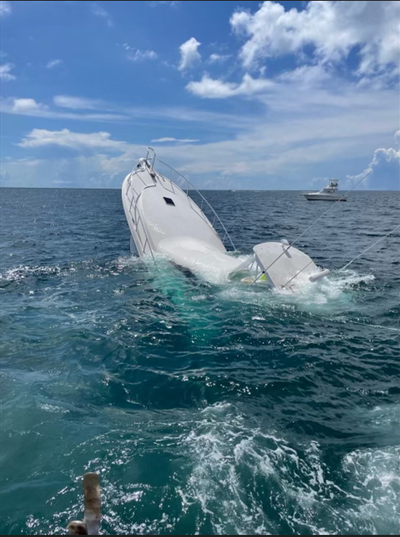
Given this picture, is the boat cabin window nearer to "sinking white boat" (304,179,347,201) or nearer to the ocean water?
the ocean water

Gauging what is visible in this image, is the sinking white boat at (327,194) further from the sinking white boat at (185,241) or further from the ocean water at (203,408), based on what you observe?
the ocean water at (203,408)

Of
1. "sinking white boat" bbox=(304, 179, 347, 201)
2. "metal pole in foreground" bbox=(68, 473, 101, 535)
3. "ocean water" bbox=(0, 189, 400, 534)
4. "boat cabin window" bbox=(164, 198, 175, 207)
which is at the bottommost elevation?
"ocean water" bbox=(0, 189, 400, 534)

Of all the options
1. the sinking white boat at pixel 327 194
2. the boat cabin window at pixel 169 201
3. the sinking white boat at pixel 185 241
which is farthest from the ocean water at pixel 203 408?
the sinking white boat at pixel 327 194

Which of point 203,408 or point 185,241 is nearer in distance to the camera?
point 203,408

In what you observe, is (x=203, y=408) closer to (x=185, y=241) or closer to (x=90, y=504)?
(x=90, y=504)

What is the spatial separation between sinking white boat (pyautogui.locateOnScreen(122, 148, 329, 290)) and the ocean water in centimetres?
94

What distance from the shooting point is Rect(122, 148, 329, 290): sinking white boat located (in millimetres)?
14719

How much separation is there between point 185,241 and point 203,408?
12991mm

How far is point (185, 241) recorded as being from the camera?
1962 centimetres

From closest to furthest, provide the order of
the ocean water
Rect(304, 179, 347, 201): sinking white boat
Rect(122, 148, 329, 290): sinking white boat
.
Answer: the ocean water → Rect(122, 148, 329, 290): sinking white boat → Rect(304, 179, 347, 201): sinking white boat

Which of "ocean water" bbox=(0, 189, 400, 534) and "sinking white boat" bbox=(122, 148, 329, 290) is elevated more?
"sinking white boat" bbox=(122, 148, 329, 290)

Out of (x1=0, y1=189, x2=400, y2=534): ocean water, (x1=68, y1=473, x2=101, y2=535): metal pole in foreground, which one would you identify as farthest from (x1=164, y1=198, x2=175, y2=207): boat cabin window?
(x1=68, y1=473, x2=101, y2=535): metal pole in foreground

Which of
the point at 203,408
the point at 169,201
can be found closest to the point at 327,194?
the point at 169,201

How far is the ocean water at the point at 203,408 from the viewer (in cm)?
512
